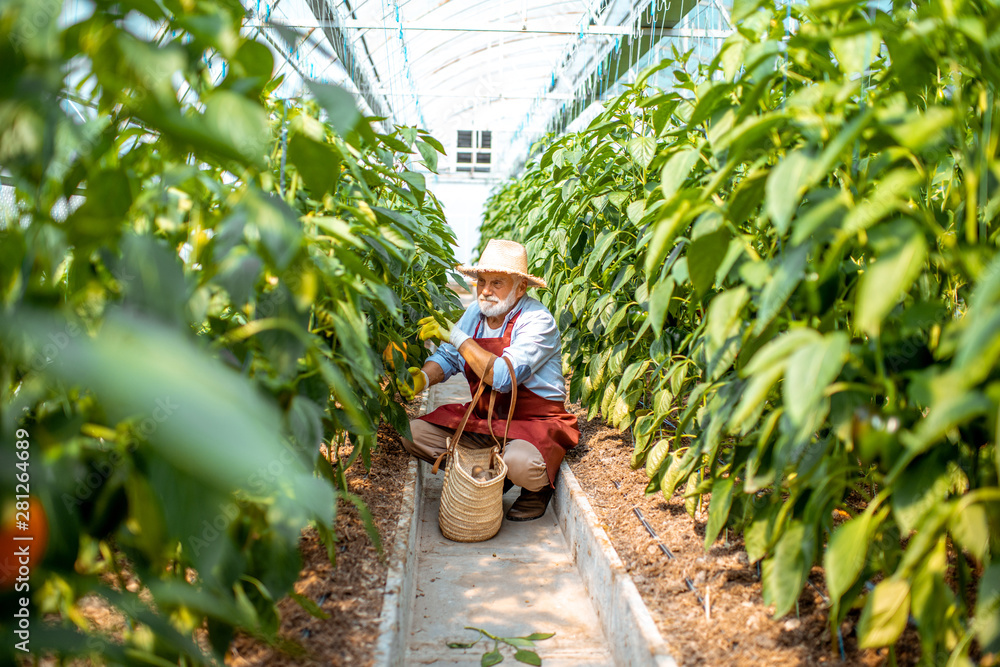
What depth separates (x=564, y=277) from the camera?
3.21 meters

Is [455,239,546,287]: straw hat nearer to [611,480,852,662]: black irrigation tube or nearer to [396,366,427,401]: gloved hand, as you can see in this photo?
[396,366,427,401]: gloved hand

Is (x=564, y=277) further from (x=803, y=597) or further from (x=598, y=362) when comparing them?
(x=803, y=597)

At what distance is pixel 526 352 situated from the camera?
8.43 ft

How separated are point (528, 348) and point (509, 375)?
0.13 meters

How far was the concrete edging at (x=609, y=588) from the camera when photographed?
4.83 feet

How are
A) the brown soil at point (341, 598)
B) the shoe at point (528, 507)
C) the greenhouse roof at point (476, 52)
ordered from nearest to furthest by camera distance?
the brown soil at point (341, 598)
the shoe at point (528, 507)
the greenhouse roof at point (476, 52)

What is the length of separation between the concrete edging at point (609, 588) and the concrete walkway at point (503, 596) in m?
0.04

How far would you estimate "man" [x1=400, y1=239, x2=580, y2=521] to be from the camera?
2.51 m

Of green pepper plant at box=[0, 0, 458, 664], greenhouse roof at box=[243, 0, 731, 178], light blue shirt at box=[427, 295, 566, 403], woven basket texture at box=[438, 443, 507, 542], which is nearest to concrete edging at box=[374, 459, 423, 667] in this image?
woven basket texture at box=[438, 443, 507, 542]

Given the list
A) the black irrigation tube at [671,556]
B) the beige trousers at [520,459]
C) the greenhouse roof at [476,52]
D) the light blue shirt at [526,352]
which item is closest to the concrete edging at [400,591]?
the beige trousers at [520,459]

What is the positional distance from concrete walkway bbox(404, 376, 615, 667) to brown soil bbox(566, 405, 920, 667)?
0.21 m

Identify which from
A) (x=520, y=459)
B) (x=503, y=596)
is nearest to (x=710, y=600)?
(x=503, y=596)

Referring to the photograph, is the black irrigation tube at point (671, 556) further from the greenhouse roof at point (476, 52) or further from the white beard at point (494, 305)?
the greenhouse roof at point (476, 52)

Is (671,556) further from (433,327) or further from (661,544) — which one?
(433,327)
